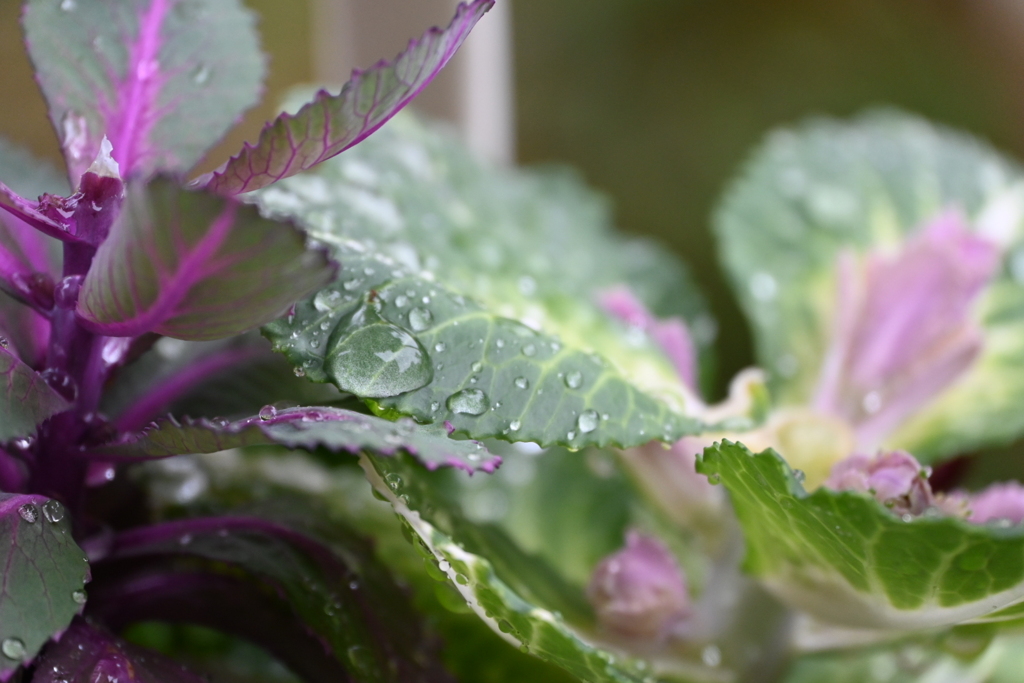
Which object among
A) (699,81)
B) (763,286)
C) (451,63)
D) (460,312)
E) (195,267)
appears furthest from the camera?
(699,81)

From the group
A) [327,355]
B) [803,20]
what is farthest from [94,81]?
[803,20]

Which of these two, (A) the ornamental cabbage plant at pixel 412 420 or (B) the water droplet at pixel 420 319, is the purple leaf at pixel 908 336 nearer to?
(A) the ornamental cabbage plant at pixel 412 420

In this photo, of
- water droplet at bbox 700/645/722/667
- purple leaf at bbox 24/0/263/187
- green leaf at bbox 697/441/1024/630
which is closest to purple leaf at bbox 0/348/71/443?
purple leaf at bbox 24/0/263/187

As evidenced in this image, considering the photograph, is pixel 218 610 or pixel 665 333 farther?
pixel 665 333

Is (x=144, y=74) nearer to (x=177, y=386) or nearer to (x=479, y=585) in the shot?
(x=177, y=386)

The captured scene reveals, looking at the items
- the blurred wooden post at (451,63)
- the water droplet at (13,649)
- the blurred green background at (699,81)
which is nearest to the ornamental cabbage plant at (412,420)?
the water droplet at (13,649)

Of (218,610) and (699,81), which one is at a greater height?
(699,81)

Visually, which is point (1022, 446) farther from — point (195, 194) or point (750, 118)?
point (195, 194)

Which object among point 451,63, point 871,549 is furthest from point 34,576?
point 451,63

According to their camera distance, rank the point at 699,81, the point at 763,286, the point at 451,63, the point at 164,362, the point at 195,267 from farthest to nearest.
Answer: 1. the point at 699,81
2. the point at 451,63
3. the point at 763,286
4. the point at 164,362
5. the point at 195,267

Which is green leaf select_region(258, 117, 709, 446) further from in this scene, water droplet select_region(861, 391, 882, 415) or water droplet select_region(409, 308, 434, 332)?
water droplet select_region(861, 391, 882, 415)
